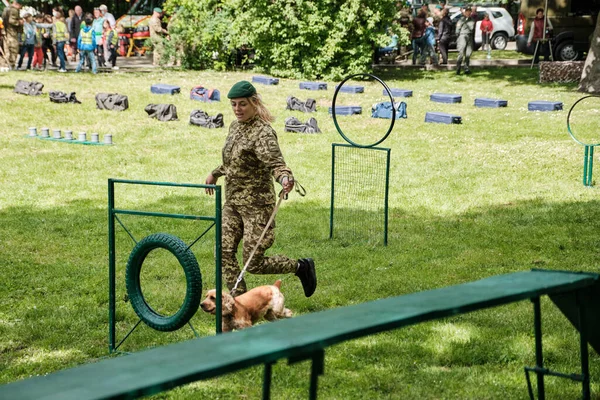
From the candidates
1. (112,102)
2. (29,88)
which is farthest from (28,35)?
(112,102)

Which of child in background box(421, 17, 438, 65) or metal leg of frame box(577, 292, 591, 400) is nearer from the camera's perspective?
metal leg of frame box(577, 292, 591, 400)

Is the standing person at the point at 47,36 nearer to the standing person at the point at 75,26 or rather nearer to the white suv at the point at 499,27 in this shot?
the standing person at the point at 75,26

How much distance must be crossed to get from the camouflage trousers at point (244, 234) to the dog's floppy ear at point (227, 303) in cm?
61

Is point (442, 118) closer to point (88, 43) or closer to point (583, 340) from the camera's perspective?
point (88, 43)

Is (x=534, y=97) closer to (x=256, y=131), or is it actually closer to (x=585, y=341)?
(x=256, y=131)

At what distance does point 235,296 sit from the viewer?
6.96m

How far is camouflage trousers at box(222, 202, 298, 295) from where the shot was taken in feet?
22.2

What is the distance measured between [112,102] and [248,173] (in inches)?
509

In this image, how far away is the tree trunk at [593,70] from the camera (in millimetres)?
20837

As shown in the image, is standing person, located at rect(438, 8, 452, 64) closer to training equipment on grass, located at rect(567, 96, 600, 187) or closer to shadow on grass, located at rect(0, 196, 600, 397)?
training equipment on grass, located at rect(567, 96, 600, 187)

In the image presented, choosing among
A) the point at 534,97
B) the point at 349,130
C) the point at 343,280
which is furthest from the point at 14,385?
the point at 534,97

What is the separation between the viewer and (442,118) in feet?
58.6

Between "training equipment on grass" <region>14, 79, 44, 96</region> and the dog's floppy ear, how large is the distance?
595 inches

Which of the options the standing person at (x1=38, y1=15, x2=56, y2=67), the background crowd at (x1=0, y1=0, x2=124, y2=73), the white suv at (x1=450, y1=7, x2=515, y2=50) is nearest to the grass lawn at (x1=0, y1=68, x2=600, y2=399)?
the background crowd at (x1=0, y1=0, x2=124, y2=73)
